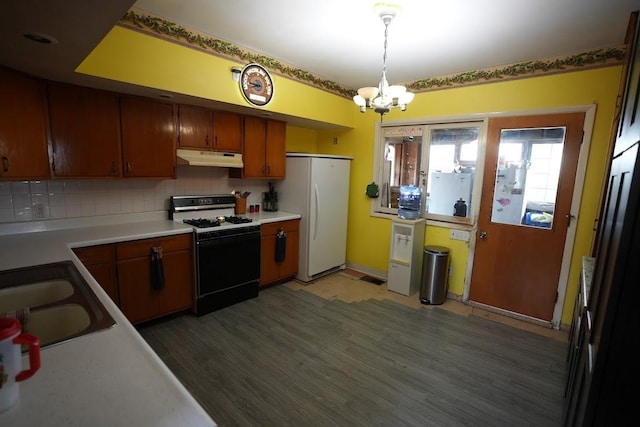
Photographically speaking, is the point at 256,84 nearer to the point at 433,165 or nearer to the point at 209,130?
the point at 209,130

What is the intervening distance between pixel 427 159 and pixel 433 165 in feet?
0.35

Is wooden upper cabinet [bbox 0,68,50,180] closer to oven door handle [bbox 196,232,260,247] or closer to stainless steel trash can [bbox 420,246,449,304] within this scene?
oven door handle [bbox 196,232,260,247]

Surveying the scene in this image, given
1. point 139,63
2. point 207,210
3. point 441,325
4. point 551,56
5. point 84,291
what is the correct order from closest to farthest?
point 84,291
point 139,63
point 551,56
point 441,325
point 207,210

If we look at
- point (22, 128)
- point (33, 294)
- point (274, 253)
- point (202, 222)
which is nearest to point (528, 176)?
point (274, 253)

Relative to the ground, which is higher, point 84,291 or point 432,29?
point 432,29

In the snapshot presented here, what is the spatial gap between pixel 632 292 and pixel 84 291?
209 centimetres

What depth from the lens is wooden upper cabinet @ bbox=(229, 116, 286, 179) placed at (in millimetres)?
3646

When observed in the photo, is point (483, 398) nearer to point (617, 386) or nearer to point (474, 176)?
point (617, 386)

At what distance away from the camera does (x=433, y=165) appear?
151 inches

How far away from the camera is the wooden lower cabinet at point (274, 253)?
12.2 ft

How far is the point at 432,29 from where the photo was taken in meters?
2.41

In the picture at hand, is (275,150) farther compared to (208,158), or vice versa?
(275,150)

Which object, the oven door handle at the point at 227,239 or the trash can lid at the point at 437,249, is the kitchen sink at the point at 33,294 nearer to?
the oven door handle at the point at 227,239

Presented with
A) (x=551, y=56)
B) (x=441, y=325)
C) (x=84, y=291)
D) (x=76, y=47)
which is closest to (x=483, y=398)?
(x=441, y=325)
